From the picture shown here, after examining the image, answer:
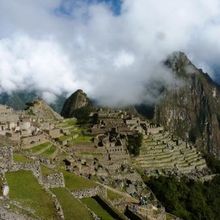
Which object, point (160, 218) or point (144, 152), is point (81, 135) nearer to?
point (144, 152)

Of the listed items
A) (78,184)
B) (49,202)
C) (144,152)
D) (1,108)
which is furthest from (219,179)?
(49,202)

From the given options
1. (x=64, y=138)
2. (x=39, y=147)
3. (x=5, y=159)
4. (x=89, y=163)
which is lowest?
(x=5, y=159)

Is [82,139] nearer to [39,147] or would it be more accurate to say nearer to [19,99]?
[39,147]

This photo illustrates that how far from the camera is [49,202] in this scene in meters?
23.0

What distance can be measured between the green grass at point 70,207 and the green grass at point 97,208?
1706mm

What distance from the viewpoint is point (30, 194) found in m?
23.1

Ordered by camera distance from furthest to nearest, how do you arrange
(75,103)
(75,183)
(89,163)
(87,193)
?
1. (75,103)
2. (89,163)
3. (75,183)
4. (87,193)

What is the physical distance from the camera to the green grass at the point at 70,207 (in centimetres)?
2469

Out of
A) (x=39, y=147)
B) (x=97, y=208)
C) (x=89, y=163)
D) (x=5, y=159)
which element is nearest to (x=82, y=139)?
(x=89, y=163)

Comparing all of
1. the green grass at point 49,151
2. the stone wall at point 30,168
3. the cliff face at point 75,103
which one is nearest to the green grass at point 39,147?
the green grass at point 49,151

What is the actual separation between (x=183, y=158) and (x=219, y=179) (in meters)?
6.51

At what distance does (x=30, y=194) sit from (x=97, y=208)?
285 inches

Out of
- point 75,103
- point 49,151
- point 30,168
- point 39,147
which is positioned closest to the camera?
point 30,168

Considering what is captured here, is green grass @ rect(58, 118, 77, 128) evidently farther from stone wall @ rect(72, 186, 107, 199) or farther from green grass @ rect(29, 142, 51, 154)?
stone wall @ rect(72, 186, 107, 199)
